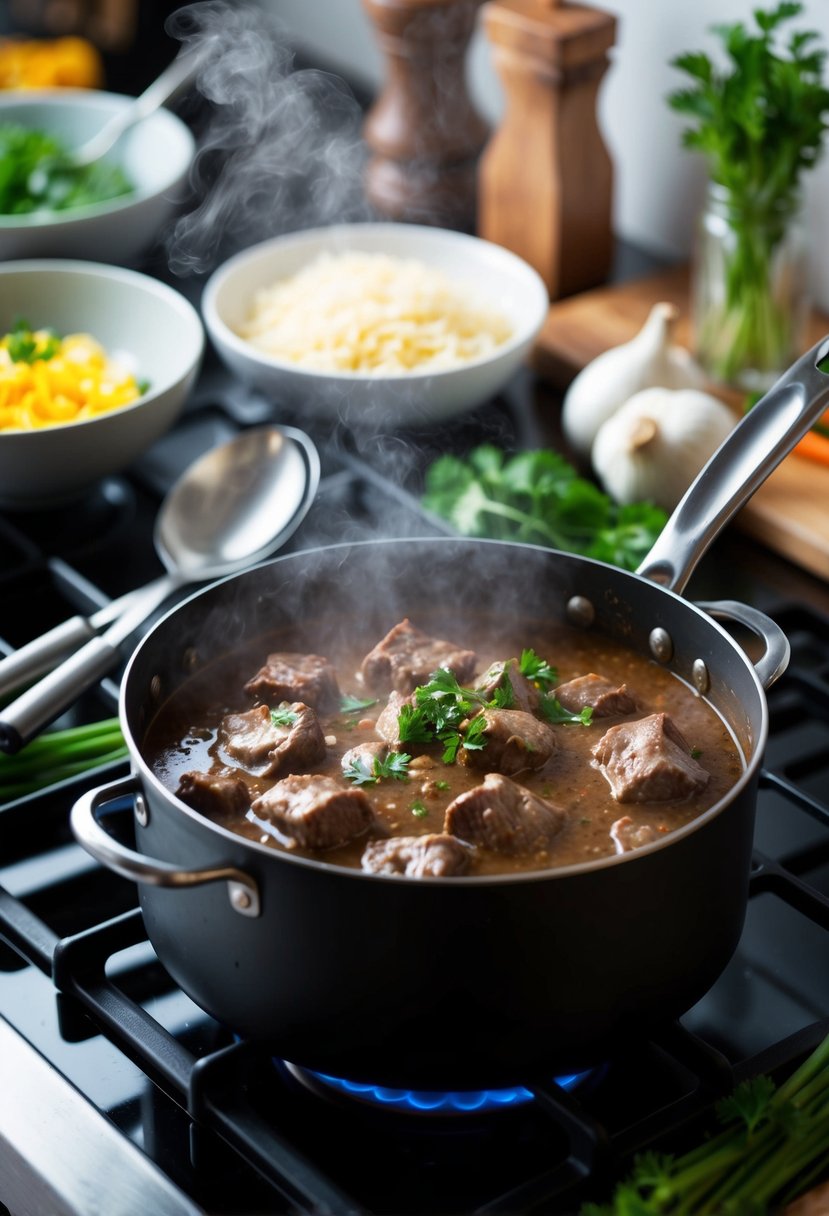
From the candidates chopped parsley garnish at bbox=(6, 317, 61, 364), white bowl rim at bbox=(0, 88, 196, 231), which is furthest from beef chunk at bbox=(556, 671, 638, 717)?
white bowl rim at bbox=(0, 88, 196, 231)

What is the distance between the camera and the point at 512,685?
1438 mm

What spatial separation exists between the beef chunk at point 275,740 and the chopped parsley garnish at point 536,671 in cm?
22

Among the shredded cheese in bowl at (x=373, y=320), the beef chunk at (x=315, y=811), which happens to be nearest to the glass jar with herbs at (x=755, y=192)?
the shredded cheese in bowl at (x=373, y=320)

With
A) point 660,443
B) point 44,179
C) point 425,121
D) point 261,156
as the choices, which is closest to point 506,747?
point 660,443

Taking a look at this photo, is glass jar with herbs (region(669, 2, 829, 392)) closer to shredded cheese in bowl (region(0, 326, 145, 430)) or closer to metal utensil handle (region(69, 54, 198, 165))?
shredded cheese in bowl (region(0, 326, 145, 430))

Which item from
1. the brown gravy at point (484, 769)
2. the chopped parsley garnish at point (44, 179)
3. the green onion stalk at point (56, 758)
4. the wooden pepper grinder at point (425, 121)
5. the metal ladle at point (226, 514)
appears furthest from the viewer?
the chopped parsley garnish at point (44, 179)

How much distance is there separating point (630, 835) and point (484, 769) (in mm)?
155

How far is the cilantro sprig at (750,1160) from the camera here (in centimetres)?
111

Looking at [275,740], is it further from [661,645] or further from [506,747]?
[661,645]

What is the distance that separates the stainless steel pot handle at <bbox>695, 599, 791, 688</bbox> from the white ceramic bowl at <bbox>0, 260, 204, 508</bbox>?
92cm

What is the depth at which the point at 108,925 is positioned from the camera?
1.39 m

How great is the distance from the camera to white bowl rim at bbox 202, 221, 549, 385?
7.06 ft

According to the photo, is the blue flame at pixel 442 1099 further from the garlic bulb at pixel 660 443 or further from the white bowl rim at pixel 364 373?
the white bowl rim at pixel 364 373

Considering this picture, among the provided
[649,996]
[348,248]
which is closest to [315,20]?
[348,248]
